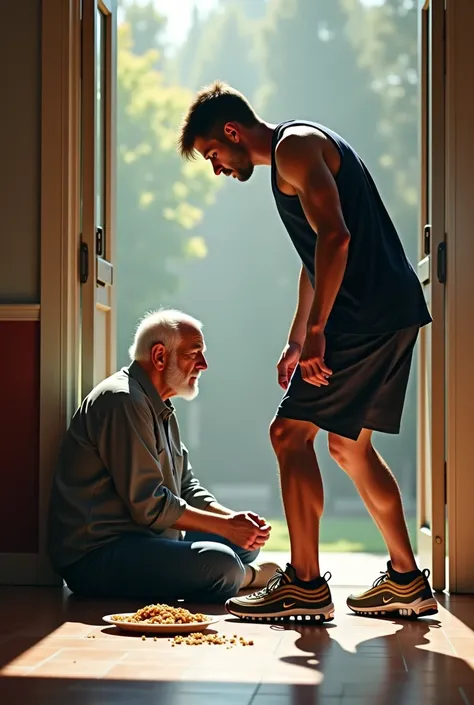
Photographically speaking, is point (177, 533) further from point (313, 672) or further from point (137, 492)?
→ point (313, 672)

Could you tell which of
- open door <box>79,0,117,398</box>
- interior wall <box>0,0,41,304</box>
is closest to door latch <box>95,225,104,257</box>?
open door <box>79,0,117,398</box>

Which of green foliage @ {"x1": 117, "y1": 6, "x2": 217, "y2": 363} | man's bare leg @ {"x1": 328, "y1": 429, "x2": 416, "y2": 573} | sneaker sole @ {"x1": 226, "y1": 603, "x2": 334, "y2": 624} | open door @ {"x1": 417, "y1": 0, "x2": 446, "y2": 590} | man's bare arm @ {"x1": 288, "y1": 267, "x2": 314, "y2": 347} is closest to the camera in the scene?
sneaker sole @ {"x1": 226, "y1": 603, "x2": 334, "y2": 624}

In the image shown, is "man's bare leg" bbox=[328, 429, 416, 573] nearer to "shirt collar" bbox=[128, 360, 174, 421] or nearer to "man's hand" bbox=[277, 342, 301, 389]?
"man's hand" bbox=[277, 342, 301, 389]

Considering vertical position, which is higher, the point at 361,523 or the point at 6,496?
the point at 6,496

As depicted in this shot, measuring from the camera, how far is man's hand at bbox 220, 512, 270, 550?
337 cm

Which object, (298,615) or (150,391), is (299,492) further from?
(150,391)

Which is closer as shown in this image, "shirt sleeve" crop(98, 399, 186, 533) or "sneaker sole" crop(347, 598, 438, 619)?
"sneaker sole" crop(347, 598, 438, 619)

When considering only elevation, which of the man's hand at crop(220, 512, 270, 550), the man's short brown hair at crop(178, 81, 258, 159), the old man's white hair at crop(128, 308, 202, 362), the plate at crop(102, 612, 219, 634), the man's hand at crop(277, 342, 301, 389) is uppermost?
the man's short brown hair at crop(178, 81, 258, 159)

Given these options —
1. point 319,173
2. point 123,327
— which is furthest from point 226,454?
point 319,173

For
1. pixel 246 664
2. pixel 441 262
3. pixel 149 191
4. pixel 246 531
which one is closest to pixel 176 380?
pixel 246 531

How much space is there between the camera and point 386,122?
760 inches

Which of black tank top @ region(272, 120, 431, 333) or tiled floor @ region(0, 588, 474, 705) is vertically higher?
black tank top @ region(272, 120, 431, 333)

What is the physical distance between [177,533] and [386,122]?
54.3ft

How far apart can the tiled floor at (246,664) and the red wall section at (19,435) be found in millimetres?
729
